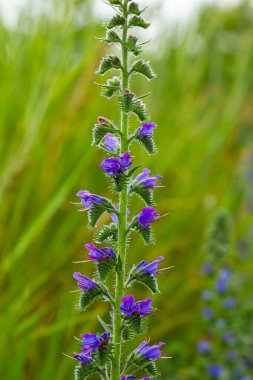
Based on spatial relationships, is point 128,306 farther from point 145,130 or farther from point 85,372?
point 145,130

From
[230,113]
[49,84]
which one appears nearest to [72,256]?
[49,84]

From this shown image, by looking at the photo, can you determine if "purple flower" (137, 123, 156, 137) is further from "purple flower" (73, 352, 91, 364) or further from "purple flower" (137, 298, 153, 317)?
"purple flower" (73, 352, 91, 364)

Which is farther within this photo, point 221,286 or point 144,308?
point 221,286

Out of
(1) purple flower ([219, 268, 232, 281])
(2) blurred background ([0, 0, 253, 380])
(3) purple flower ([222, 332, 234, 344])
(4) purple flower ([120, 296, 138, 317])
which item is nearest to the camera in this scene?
(4) purple flower ([120, 296, 138, 317])

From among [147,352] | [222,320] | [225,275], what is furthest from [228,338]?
[147,352]

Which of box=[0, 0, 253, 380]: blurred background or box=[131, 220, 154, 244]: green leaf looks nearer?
box=[131, 220, 154, 244]: green leaf

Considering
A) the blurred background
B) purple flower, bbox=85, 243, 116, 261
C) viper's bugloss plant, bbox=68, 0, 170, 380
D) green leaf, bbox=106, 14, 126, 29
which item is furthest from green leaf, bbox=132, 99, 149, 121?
the blurred background
